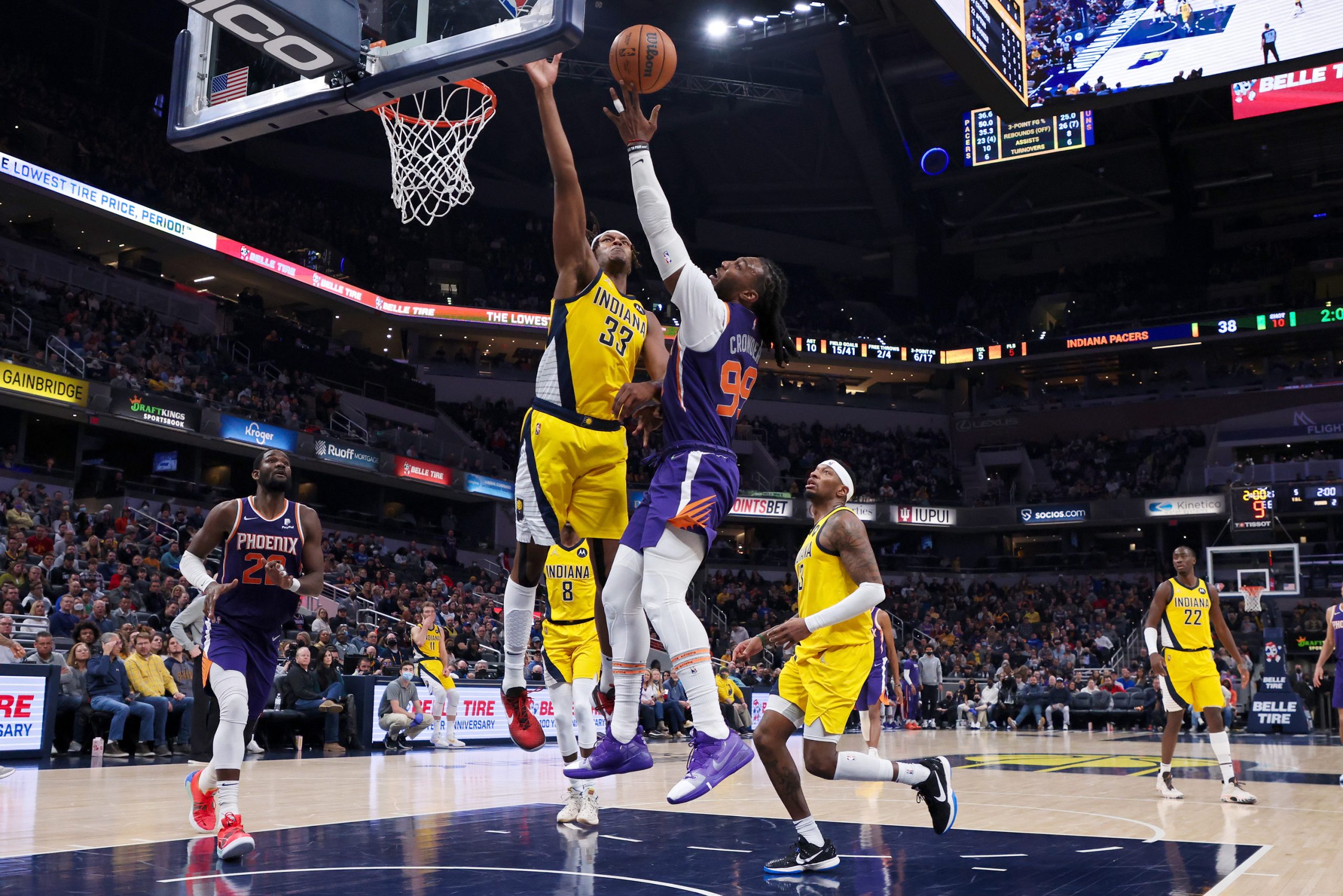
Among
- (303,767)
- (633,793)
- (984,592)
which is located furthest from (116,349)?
(984,592)

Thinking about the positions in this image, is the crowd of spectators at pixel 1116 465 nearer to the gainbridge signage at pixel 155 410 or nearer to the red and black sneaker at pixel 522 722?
the gainbridge signage at pixel 155 410

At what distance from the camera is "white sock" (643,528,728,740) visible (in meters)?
4.91

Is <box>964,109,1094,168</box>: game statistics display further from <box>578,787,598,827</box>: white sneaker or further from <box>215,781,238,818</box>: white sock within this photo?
<box>215,781,238,818</box>: white sock

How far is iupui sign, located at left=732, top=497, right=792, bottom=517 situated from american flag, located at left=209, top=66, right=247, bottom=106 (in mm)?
32465

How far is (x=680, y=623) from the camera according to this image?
4.96 m

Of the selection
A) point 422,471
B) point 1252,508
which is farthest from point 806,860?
point 1252,508

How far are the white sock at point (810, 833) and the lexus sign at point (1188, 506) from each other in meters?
36.5

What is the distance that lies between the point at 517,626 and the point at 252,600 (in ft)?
4.60

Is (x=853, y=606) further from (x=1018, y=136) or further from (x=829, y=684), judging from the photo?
(x=1018, y=136)

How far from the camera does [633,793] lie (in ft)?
29.4

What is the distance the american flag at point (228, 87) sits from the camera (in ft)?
20.0

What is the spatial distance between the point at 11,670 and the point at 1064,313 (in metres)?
40.2

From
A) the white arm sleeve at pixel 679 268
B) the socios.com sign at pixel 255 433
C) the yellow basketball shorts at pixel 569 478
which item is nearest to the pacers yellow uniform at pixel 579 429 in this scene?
the yellow basketball shorts at pixel 569 478

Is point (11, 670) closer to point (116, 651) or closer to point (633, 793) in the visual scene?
point (116, 651)
